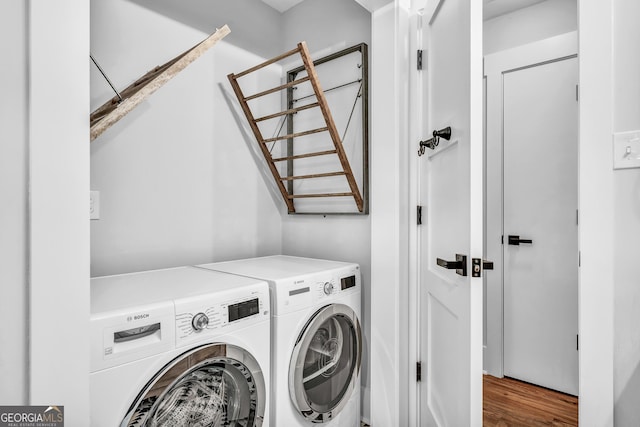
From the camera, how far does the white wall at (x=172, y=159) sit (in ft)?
5.13

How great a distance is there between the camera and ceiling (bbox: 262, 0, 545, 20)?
229 cm

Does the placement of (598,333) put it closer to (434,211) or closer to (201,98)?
(434,211)

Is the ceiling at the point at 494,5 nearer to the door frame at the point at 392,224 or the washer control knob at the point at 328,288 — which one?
the door frame at the point at 392,224

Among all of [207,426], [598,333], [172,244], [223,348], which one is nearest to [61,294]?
[223,348]

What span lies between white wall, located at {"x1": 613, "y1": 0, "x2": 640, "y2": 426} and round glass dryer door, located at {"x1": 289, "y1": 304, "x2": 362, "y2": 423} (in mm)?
1061

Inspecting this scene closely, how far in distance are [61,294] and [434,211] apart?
1.36 m

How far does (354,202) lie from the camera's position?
2.05m

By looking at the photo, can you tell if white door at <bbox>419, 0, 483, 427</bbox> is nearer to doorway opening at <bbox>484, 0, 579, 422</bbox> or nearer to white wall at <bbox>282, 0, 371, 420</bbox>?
white wall at <bbox>282, 0, 371, 420</bbox>

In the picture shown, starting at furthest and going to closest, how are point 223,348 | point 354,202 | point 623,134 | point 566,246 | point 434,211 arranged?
point 566,246, point 354,202, point 434,211, point 223,348, point 623,134

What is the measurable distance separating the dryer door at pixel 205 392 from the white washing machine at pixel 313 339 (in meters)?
0.13

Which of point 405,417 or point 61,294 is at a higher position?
point 61,294

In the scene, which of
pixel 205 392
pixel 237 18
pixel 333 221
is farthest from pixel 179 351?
pixel 237 18

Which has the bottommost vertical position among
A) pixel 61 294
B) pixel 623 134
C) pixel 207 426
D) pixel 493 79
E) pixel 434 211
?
pixel 207 426

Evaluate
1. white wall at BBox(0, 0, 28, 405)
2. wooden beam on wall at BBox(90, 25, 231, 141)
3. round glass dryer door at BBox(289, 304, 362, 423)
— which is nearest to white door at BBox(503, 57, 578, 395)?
round glass dryer door at BBox(289, 304, 362, 423)
